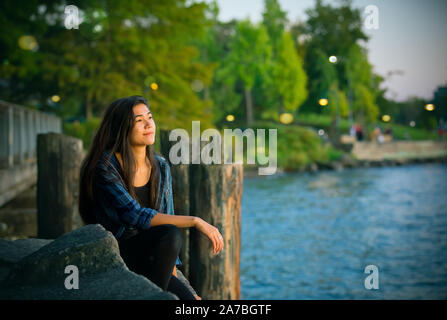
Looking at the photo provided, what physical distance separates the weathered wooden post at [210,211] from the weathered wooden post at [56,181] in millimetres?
1990

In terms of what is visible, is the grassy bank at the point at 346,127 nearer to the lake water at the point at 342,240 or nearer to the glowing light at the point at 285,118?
Result: the glowing light at the point at 285,118

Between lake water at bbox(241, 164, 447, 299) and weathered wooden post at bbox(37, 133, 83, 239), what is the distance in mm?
5095

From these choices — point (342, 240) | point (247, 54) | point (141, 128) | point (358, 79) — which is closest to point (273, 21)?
point (247, 54)

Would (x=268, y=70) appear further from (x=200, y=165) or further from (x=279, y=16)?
(x=200, y=165)

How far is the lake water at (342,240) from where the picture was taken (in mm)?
11547

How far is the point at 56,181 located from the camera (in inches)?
267

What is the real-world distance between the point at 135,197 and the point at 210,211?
2.03 meters

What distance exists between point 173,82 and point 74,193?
1883 cm

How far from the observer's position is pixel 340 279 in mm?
12094

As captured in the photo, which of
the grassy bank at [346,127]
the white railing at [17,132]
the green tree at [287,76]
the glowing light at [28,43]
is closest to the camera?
the white railing at [17,132]

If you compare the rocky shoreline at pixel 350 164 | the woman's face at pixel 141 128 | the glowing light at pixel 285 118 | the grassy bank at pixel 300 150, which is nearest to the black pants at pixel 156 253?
the woman's face at pixel 141 128

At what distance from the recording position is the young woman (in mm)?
3172

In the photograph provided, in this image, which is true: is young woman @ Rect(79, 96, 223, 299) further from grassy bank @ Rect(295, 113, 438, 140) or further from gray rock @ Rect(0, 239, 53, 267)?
grassy bank @ Rect(295, 113, 438, 140)
